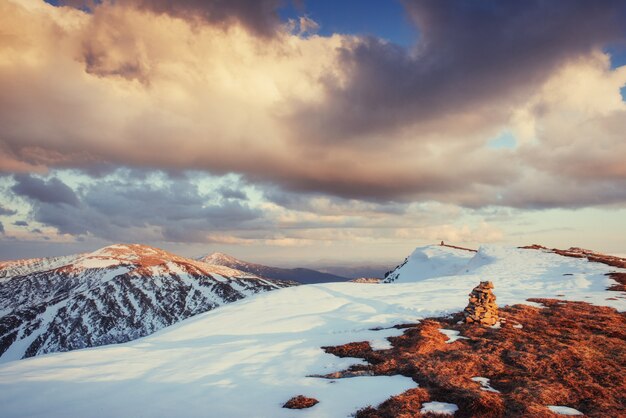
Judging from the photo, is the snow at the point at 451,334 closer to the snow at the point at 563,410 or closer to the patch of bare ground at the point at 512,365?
the patch of bare ground at the point at 512,365

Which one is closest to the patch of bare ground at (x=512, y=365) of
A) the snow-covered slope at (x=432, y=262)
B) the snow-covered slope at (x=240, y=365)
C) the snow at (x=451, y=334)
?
the snow at (x=451, y=334)

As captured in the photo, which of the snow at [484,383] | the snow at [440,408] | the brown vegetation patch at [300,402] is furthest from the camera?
the snow at [484,383]

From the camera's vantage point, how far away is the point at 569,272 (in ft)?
156

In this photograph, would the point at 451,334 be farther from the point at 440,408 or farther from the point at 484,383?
the point at 440,408

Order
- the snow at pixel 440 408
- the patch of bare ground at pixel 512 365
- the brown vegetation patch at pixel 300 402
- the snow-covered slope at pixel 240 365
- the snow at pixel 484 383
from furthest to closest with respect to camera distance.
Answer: the snow at pixel 484 383, the snow-covered slope at pixel 240 365, the brown vegetation patch at pixel 300 402, the patch of bare ground at pixel 512 365, the snow at pixel 440 408

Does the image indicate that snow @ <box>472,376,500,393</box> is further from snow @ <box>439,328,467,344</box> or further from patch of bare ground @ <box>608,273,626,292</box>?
patch of bare ground @ <box>608,273,626,292</box>

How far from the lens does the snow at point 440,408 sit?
11667 millimetres

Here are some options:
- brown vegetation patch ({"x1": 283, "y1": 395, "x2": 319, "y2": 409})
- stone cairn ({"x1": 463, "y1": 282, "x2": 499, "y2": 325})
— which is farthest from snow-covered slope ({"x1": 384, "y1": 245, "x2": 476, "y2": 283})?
brown vegetation patch ({"x1": 283, "y1": 395, "x2": 319, "y2": 409})

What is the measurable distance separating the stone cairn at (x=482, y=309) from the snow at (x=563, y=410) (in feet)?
37.8

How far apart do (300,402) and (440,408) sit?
4.97 meters

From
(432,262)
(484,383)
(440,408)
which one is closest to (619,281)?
(484,383)

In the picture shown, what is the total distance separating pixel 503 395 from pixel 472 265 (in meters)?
56.1

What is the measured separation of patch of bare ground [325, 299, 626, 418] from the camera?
11961mm

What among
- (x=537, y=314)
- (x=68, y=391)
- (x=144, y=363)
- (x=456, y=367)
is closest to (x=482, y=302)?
(x=537, y=314)
